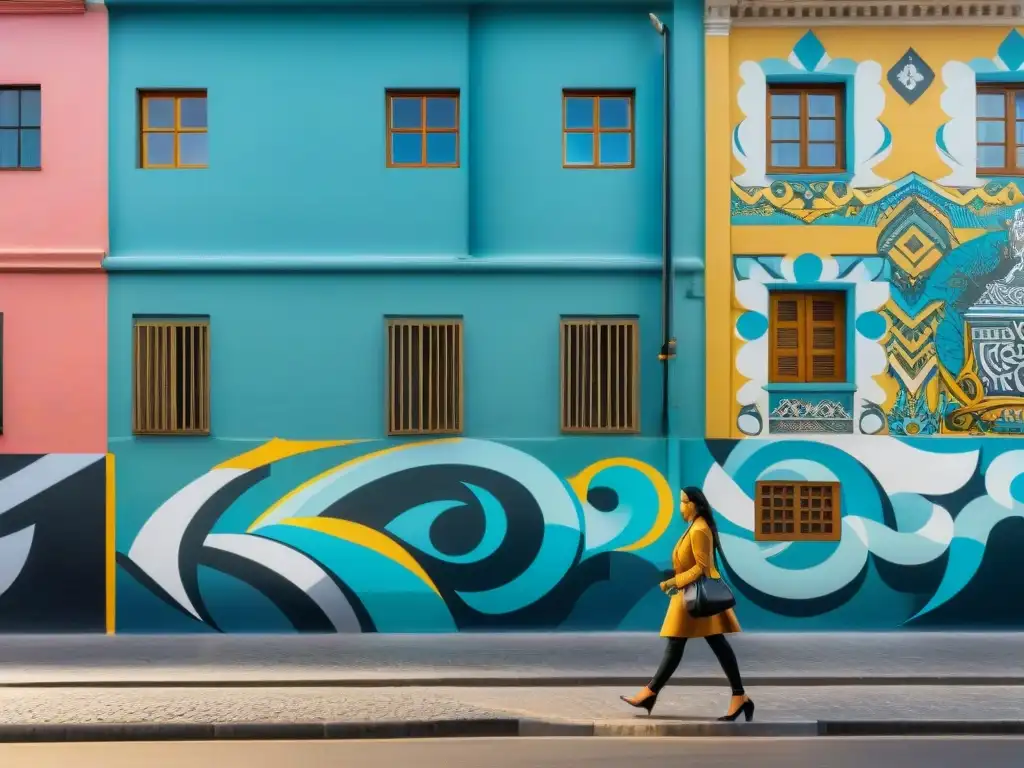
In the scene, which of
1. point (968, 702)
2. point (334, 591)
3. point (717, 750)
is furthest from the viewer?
point (334, 591)

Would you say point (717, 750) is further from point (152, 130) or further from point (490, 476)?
point (152, 130)

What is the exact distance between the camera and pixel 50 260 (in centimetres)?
1369

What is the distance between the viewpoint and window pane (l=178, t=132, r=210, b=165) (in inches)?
550

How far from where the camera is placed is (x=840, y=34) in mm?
13906

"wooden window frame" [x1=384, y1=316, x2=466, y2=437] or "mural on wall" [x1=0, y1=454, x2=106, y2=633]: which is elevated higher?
"wooden window frame" [x1=384, y1=316, x2=466, y2=437]

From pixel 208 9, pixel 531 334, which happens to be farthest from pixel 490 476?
pixel 208 9

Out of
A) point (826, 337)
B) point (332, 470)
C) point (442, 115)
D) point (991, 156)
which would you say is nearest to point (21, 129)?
point (442, 115)

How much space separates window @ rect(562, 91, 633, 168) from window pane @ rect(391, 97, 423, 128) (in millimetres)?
1861

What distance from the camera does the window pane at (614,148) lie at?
14016 millimetres

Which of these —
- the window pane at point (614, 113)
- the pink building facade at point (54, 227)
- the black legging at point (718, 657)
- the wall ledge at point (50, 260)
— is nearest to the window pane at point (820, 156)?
the window pane at point (614, 113)

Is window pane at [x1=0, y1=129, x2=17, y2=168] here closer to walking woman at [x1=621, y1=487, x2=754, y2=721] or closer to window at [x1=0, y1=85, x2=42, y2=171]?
window at [x1=0, y1=85, x2=42, y2=171]

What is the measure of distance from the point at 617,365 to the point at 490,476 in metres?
2.12

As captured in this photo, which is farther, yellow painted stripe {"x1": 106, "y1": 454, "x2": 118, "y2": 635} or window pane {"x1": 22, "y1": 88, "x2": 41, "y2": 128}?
window pane {"x1": 22, "y1": 88, "x2": 41, "y2": 128}

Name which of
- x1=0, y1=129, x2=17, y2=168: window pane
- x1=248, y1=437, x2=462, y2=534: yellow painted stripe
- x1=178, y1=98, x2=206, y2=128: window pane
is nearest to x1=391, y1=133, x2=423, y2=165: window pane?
x1=178, y1=98, x2=206, y2=128: window pane
